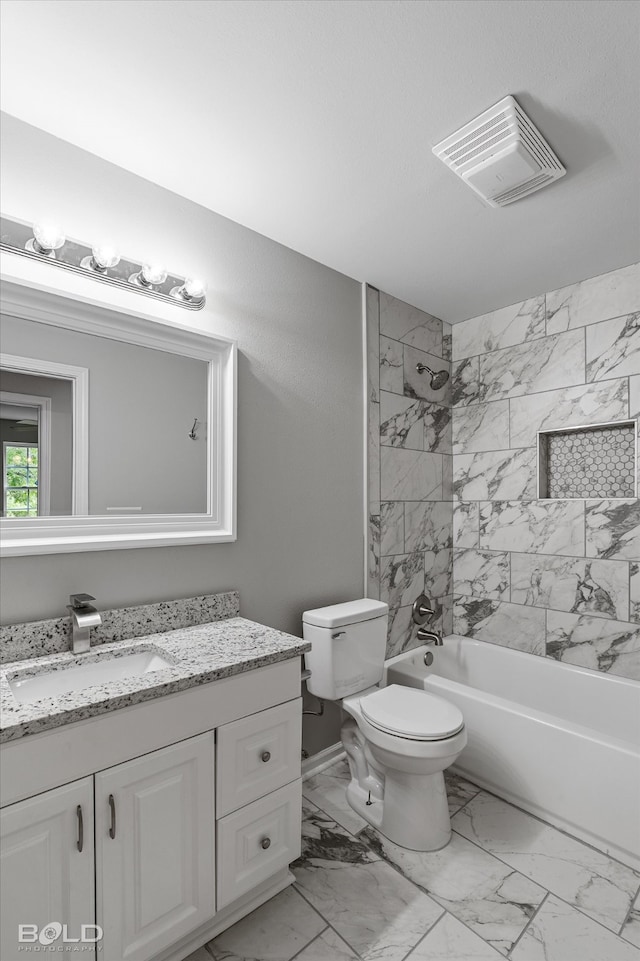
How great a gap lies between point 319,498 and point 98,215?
1425 millimetres

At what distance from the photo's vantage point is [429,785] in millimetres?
1844

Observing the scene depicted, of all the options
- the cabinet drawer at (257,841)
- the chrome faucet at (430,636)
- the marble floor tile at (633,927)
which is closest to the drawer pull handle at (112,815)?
the cabinet drawer at (257,841)

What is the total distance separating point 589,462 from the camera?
2621 mm

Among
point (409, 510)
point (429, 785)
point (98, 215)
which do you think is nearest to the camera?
point (98, 215)

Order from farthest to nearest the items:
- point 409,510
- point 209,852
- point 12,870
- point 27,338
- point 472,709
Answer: point 409,510
point 472,709
point 27,338
point 209,852
point 12,870

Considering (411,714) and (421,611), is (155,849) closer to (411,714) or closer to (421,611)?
(411,714)

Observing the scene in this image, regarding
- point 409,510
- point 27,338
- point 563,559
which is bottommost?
point 563,559

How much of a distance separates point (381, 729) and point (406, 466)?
1.45 m

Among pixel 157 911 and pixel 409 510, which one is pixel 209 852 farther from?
pixel 409 510

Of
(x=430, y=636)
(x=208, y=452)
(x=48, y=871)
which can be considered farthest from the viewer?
(x=430, y=636)

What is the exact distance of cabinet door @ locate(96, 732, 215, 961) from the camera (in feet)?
3.86

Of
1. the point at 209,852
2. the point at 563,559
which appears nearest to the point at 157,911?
the point at 209,852

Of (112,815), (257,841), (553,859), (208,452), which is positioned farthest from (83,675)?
(553,859)

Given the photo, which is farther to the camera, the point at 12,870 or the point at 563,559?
the point at 563,559
